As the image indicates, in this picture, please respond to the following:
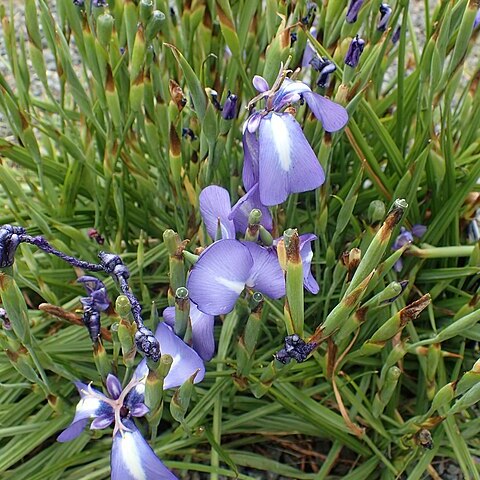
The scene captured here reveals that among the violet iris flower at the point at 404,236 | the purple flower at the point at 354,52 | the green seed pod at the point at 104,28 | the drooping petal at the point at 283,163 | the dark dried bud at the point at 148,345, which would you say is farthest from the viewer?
the violet iris flower at the point at 404,236

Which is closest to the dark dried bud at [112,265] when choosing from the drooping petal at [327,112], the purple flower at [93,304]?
the purple flower at [93,304]

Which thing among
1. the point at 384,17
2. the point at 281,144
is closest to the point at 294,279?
the point at 281,144

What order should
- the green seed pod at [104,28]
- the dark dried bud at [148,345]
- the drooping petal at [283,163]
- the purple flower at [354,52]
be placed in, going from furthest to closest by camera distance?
1. the green seed pod at [104,28]
2. the purple flower at [354,52]
3. the drooping petal at [283,163]
4. the dark dried bud at [148,345]

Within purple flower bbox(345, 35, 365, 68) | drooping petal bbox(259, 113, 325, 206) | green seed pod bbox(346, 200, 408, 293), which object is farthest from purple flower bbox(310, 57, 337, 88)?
green seed pod bbox(346, 200, 408, 293)

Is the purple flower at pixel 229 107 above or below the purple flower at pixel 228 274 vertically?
above

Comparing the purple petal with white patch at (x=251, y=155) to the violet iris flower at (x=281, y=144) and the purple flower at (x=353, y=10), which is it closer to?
the violet iris flower at (x=281, y=144)

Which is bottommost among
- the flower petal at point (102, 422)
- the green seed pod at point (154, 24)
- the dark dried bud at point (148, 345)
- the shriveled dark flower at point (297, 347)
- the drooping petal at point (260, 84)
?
the flower petal at point (102, 422)

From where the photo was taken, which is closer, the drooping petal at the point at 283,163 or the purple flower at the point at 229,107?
the drooping petal at the point at 283,163

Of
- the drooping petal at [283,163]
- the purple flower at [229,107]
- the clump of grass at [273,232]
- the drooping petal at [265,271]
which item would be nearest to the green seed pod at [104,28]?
the clump of grass at [273,232]
